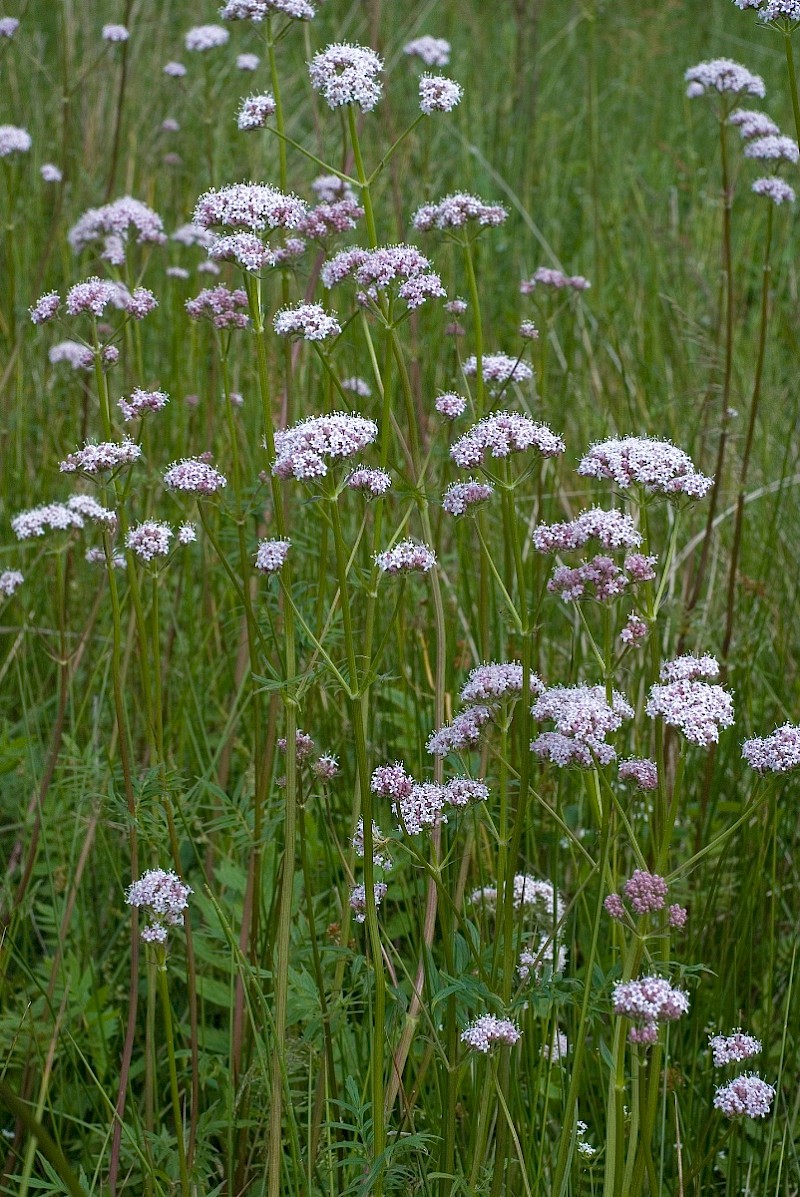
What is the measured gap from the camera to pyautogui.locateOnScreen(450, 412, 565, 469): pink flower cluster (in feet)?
6.67

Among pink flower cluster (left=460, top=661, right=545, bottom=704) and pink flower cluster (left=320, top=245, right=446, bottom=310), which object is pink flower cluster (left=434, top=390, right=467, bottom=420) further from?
pink flower cluster (left=460, top=661, right=545, bottom=704)

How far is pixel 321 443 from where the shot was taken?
6.23 feet

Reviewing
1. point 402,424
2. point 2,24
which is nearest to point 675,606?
point 402,424

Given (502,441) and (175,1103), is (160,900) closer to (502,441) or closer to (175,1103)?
(175,1103)

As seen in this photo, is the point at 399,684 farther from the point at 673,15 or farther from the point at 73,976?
the point at 673,15

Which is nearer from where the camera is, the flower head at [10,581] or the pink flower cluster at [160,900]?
the pink flower cluster at [160,900]

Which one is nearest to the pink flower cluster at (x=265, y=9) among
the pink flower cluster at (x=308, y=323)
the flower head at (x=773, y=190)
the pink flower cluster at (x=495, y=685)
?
the pink flower cluster at (x=308, y=323)

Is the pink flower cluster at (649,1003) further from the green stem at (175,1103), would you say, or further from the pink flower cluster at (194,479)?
the pink flower cluster at (194,479)

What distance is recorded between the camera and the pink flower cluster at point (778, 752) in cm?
183

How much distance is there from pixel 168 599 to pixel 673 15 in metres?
6.96

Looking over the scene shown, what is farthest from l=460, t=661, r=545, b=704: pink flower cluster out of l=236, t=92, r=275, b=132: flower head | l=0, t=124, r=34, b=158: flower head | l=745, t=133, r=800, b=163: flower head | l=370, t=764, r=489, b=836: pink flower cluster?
l=0, t=124, r=34, b=158: flower head

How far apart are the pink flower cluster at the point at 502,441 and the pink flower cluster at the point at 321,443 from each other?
0.58 feet

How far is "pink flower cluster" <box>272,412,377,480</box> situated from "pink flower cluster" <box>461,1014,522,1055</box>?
813 millimetres

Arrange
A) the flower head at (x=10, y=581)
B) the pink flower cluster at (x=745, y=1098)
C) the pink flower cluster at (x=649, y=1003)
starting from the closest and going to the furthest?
the pink flower cluster at (x=649, y=1003) → the pink flower cluster at (x=745, y=1098) → the flower head at (x=10, y=581)
